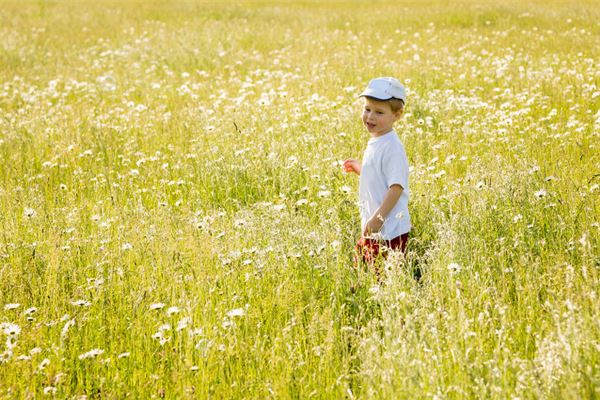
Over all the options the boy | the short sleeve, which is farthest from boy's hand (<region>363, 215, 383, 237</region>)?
the short sleeve

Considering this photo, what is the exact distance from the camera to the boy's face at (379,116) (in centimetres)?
434

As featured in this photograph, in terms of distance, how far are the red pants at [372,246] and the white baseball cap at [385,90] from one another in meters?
0.91

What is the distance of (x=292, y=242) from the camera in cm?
436

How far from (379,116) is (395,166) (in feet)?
1.19

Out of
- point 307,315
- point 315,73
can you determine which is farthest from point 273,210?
point 315,73

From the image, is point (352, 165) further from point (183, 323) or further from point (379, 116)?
point (183, 323)

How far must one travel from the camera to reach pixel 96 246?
4605 mm

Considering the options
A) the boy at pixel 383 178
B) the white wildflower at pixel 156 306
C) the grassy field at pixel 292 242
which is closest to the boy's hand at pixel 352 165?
the boy at pixel 383 178

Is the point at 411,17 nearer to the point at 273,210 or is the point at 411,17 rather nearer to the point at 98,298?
the point at 273,210

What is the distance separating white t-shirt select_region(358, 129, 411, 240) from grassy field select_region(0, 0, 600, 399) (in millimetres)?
257

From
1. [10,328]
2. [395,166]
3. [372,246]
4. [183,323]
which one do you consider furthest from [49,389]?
[395,166]

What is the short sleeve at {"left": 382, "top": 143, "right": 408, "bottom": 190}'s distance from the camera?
4.23 m

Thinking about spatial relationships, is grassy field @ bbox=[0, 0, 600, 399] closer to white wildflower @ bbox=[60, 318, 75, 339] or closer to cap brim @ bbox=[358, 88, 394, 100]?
white wildflower @ bbox=[60, 318, 75, 339]

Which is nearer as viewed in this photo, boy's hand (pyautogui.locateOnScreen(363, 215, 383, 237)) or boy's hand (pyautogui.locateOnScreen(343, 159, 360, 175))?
boy's hand (pyautogui.locateOnScreen(363, 215, 383, 237))
